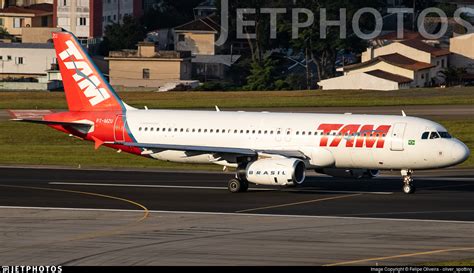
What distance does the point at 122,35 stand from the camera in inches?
7461

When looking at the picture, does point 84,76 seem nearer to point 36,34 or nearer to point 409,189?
point 409,189

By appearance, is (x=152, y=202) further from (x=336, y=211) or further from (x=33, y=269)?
(x=33, y=269)

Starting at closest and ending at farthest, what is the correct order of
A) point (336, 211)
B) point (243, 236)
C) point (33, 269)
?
point (33, 269)
point (243, 236)
point (336, 211)

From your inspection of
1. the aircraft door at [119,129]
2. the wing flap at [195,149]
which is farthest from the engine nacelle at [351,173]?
the aircraft door at [119,129]

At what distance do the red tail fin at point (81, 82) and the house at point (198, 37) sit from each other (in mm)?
123734

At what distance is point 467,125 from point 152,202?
44.1 meters

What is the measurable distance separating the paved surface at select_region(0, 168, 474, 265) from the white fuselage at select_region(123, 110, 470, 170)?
1677mm

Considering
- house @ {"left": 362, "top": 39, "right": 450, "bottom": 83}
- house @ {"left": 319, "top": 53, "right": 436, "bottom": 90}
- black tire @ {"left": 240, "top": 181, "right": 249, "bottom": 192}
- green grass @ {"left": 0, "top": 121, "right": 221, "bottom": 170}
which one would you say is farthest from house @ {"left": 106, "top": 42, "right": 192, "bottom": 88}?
black tire @ {"left": 240, "top": 181, "right": 249, "bottom": 192}

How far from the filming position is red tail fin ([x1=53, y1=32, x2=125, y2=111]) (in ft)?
200

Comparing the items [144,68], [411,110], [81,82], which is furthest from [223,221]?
[144,68]

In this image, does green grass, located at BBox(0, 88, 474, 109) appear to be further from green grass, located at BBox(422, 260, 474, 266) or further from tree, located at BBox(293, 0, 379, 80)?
green grass, located at BBox(422, 260, 474, 266)

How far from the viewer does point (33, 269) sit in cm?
3438

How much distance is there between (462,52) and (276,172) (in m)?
111

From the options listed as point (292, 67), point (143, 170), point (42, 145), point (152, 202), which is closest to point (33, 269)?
point (152, 202)
